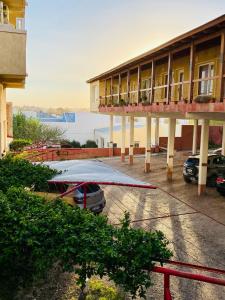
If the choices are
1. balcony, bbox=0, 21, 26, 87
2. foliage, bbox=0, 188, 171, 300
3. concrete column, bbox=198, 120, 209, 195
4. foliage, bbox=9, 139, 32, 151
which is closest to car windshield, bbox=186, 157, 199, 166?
concrete column, bbox=198, 120, 209, 195

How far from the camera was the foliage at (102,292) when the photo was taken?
20.7 feet

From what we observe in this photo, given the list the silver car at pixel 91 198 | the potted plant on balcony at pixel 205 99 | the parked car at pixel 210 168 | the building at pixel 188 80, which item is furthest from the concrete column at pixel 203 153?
the silver car at pixel 91 198

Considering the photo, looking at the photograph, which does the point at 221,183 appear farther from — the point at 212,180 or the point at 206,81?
the point at 206,81

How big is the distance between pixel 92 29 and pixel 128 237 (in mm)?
23067

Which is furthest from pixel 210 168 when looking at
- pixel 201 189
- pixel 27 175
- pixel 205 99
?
pixel 27 175

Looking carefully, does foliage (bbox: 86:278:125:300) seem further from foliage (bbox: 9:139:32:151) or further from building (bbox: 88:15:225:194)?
foliage (bbox: 9:139:32:151)

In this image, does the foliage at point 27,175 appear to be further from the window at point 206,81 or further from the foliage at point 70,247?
the window at point 206,81

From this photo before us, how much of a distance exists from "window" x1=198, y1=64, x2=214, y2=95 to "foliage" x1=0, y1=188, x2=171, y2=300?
1322 cm

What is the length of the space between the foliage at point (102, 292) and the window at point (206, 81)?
12893 millimetres

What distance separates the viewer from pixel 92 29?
25.2m

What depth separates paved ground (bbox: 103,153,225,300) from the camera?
287 inches

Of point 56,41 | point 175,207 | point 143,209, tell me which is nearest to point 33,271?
A: point 143,209

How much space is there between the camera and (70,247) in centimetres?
501

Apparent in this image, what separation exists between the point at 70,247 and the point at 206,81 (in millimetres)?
14689
